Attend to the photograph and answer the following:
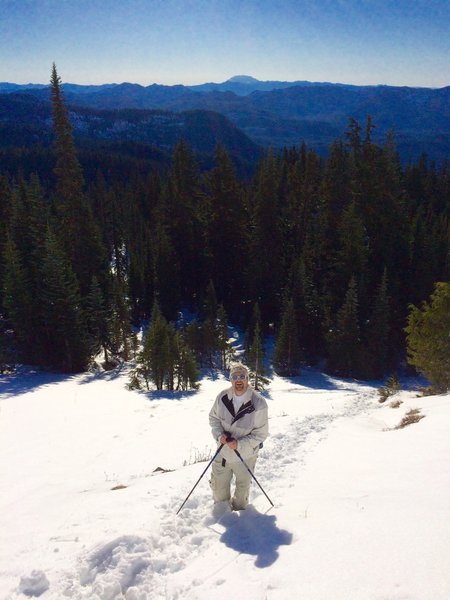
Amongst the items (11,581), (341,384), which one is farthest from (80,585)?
(341,384)

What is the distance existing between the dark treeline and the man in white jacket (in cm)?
2368

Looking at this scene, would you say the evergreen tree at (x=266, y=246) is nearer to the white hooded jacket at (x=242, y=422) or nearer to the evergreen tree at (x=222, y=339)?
the evergreen tree at (x=222, y=339)

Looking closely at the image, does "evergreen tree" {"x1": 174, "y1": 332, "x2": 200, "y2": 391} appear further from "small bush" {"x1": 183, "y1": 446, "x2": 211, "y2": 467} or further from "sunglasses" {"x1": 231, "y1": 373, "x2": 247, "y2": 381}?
"sunglasses" {"x1": 231, "y1": 373, "x2": 247, "y2": 381}

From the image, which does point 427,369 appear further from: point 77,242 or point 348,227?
point 77,242

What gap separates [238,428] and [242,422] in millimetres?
122

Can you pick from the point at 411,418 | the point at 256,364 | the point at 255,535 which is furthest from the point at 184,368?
the point at 255,535

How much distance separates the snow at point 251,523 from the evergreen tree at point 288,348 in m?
20.8

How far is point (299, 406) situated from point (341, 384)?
15492 millimetres

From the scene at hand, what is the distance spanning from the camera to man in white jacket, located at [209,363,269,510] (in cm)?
638

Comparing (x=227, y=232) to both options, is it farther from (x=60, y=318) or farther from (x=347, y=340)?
(x=60, y=318)

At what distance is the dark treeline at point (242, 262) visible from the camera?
28922 mm

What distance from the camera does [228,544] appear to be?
5.69 m

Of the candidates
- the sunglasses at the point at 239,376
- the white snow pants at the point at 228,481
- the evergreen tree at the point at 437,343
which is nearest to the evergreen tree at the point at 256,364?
the evergreen tree at the point at 437,343

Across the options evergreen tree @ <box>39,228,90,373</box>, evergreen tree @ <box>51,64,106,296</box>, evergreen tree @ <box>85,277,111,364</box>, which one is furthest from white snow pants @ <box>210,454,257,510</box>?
evergreen tree @ <box>51,64,106,296</box>
